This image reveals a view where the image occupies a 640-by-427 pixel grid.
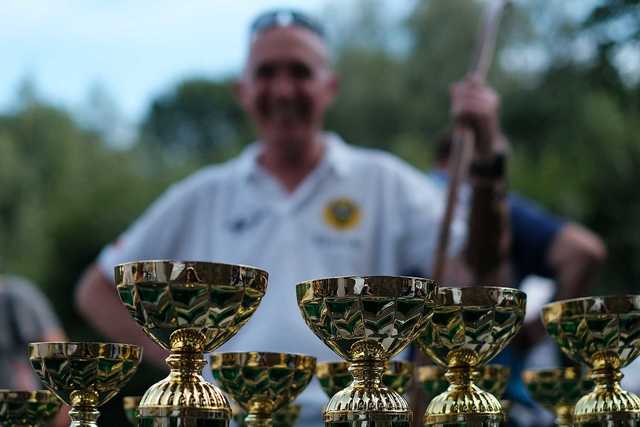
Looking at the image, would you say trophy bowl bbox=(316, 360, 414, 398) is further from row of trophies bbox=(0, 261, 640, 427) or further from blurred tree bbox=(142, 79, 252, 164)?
blurred tree bbox=(142, 79, 252, 164)

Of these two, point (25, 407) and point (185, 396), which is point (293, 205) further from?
point (185, 396)

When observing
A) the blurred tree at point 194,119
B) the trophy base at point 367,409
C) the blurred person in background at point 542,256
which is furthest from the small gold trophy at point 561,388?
the blurred tree at point 194,119

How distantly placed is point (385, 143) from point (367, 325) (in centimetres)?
2083

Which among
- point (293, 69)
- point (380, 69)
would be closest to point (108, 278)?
point (293, 69)

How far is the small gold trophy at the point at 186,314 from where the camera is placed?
930mm

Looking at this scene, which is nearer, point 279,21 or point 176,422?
point 176,422

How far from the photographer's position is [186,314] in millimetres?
947

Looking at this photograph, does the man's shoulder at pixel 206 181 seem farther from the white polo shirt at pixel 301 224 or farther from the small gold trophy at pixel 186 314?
the small gold trophy at pixel 186 314

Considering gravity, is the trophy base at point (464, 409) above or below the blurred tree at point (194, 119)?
below

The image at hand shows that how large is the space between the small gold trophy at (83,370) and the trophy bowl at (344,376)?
1.00 feet

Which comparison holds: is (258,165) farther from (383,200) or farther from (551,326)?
(551,326)

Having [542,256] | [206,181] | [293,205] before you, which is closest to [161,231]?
[206,181]

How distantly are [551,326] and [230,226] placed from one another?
4.50ft

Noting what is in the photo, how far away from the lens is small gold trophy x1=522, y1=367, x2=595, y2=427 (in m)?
1.37
